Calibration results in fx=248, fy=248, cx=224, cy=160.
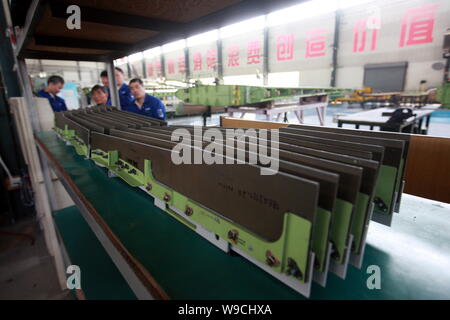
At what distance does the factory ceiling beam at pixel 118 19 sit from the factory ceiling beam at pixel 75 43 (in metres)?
0.67

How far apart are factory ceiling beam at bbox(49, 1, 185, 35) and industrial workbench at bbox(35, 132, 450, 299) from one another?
0.80m

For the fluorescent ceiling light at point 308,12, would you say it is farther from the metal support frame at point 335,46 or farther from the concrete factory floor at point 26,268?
the concrete factory floor at point 26,268

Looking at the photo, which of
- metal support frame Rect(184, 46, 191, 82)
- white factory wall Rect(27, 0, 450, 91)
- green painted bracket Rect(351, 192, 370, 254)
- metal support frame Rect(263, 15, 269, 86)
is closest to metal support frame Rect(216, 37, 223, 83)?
white factory wall Rect(27, 0, 450, 91)

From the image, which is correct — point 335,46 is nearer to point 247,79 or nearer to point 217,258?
point 247,79

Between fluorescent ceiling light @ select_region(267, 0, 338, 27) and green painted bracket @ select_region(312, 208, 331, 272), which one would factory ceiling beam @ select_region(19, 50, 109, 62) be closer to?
green painted bracket @ select_region(312, 208, 331, 272)

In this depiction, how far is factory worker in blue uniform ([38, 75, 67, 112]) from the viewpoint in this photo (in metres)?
3.76

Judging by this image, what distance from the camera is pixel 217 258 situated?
0.67 m

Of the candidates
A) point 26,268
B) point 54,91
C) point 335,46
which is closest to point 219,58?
point 335,46

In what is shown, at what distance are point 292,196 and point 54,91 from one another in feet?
14.9

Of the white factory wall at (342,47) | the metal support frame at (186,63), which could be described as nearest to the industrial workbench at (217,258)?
the white factory wall at (342,47)

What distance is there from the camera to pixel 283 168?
1.90ft

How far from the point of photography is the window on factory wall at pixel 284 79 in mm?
13591

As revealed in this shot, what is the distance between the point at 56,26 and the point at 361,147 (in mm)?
1673
